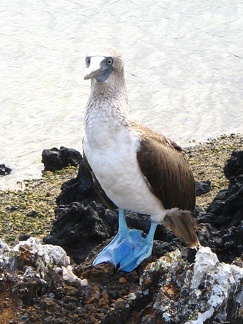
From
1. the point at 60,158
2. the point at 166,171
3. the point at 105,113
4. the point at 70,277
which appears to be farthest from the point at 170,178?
the point at 60,158

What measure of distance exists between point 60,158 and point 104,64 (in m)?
4.23

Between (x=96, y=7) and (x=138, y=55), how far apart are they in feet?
7.53

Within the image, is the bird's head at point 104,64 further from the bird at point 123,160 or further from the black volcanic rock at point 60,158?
the black volcanic rock at point 60,158

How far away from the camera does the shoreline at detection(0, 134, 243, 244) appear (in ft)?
27.7

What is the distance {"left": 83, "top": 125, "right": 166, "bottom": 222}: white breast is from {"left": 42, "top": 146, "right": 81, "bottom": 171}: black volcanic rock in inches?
153

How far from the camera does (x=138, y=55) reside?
1441cm

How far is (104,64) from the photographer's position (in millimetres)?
5926

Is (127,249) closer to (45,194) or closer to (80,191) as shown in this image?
(80,191)

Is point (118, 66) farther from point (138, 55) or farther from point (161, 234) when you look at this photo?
Result: point (138, 55)

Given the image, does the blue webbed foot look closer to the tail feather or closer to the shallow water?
the tail feather

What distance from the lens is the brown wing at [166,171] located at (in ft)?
19.8

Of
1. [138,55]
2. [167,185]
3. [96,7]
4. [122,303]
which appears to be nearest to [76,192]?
[167,185]

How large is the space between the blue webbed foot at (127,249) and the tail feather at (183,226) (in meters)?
0.30

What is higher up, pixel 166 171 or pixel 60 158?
pixel 166 171
